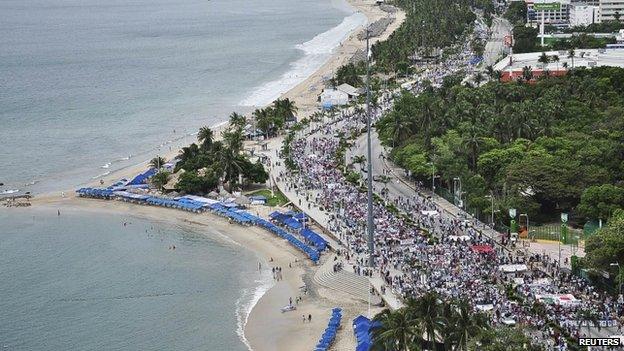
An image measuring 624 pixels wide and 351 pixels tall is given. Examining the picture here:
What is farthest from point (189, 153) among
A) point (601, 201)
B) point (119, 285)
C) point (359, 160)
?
point (601, 201)

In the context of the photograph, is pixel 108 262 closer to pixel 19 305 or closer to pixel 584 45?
pixel 19 305

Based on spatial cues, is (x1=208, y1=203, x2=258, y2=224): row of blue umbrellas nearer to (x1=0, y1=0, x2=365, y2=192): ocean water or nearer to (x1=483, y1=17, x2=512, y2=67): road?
(x1=0, y1=0, x2=365, y2=192): ocean water

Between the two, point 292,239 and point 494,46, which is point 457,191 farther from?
point 494,46

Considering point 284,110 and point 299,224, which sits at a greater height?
point 284,110

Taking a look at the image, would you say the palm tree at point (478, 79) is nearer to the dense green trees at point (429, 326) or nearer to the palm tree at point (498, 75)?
the palm tree at point (498, 75)

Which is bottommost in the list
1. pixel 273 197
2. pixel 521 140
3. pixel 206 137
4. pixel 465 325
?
pixel 273 197

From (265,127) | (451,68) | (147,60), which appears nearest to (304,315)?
(265,127)

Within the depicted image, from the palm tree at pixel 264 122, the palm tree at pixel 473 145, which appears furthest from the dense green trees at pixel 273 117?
the palm tree at pixel 473 145

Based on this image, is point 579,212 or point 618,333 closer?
point 618,333
